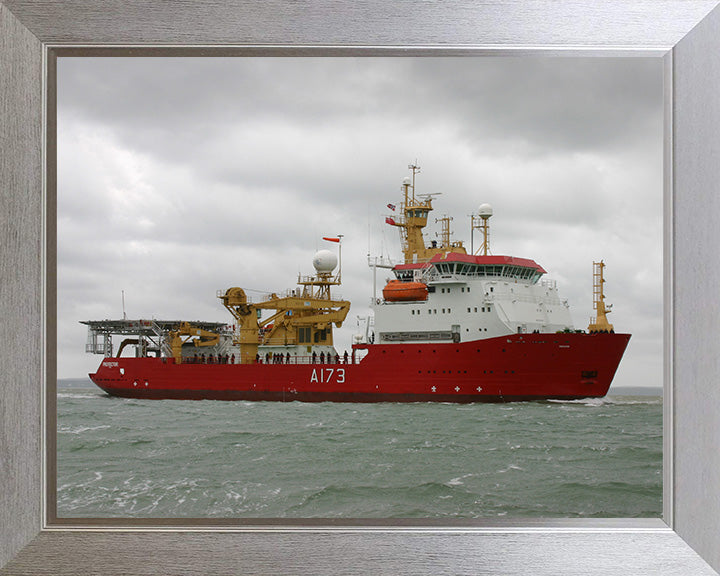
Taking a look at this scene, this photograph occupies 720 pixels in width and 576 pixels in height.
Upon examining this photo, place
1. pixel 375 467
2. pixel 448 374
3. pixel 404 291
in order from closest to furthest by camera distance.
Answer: pixel 375 467 → pixel 448 374 → pixel 404 291

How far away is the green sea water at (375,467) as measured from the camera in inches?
164

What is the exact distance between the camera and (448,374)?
1216cm

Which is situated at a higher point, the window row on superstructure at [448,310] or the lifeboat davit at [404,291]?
the lifeboat davit at [404,291]

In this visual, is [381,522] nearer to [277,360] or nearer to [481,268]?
[481,268]

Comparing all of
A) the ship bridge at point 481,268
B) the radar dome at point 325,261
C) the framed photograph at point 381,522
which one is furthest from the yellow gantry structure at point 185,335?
the framed photograph at point 381,522

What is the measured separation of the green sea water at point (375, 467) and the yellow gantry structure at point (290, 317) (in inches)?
200

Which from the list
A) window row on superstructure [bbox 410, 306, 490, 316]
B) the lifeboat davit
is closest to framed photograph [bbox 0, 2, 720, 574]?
window row on superstructure [bbox 410, 306, 490, 316]

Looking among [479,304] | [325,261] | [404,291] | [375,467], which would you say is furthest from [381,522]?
[325,261]

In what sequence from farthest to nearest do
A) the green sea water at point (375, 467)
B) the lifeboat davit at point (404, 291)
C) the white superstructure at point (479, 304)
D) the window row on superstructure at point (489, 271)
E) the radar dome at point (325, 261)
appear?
the radar dome at point (325, 261) → the lifeboat davit at point (404, 291) → the window row on superstructure at point (489, 271) → the white superstructure at point (479, 304) → the green sea water at point (375, 467)

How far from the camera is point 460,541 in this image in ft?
7.75

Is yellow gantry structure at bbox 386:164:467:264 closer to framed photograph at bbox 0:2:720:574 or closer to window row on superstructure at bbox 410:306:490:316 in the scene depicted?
window row on superstructure at bbox 410:306:490:316

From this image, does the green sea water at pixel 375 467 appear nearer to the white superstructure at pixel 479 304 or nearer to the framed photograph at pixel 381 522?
the framed photograph at pixel 381 522

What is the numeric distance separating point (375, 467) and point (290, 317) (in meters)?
9.75

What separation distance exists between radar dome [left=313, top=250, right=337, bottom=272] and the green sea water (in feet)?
17.7
